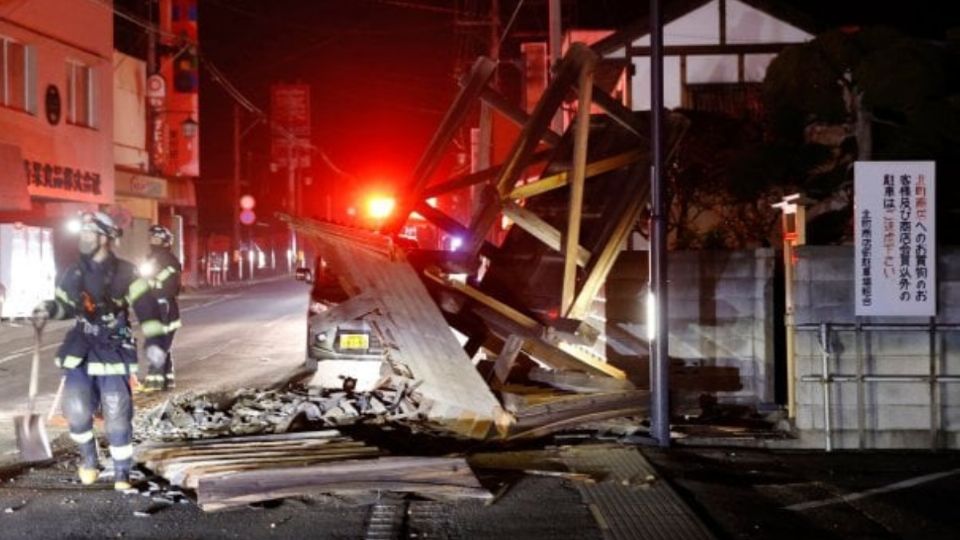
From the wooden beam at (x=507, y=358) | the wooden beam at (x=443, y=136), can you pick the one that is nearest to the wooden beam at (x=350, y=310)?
the wooden beam at (x=443, y=136)

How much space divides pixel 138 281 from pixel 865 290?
6389 millimetres

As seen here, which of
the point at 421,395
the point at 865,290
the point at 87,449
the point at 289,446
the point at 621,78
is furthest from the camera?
the point at 621,78

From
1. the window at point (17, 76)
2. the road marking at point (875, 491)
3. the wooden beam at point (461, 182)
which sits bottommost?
the road marking at point (875, 491)

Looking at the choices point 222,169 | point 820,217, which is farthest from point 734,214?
point 222,169

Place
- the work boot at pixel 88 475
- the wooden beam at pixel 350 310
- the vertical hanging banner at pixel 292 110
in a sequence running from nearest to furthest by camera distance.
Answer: the work boot at pixel 88 475 < the wooden beam at pixel 350 310 < the vertical hanging banner at pixel 292 110

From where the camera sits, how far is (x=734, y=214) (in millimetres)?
16609

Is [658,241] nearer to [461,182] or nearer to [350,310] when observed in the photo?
[461,182]

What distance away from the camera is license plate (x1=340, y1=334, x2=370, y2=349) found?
13891 mm

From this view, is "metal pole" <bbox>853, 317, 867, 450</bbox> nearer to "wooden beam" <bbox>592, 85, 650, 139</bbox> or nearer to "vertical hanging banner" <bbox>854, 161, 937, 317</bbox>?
"vertical hanging banner" <bbox>854, 161, 937, 317</bbox>

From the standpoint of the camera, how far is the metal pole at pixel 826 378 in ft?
30.7

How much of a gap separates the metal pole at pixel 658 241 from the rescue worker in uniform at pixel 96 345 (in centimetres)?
444

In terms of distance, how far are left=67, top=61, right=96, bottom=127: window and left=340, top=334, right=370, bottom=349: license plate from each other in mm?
20614

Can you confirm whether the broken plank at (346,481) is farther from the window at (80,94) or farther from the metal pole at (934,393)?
the window at (80,94)

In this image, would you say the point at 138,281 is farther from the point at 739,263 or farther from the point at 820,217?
the point at 820,217
